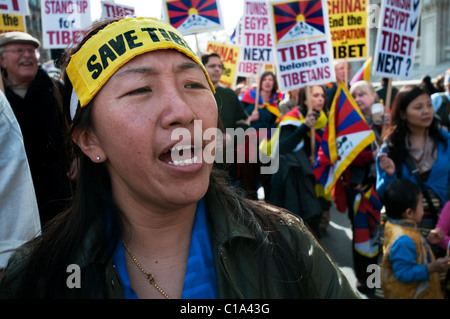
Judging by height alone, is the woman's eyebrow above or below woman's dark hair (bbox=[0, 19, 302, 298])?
above

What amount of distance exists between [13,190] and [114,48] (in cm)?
104

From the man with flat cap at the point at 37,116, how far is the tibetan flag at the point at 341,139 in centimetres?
266

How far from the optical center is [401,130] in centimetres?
395

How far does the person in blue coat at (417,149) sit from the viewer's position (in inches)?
145

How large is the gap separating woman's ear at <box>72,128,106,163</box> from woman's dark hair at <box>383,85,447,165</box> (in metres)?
3.11

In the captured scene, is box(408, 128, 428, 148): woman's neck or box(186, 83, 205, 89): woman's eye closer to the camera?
box(186, 83, 205, 89): woman's eye

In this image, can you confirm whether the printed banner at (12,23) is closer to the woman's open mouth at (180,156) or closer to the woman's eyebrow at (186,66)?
the woman's eyebrow at (186,66)

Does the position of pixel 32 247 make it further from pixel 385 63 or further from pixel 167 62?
pixel 385 63

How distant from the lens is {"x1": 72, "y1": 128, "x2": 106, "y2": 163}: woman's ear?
146 cm

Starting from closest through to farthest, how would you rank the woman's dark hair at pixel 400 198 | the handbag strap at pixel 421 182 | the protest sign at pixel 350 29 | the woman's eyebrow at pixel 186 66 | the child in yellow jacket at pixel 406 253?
the woman's eyebrow at pixel 186 66 → the child in yellow jacket at pixel 406 253 → the woman's dark hair at pixel 400 198 → the handbag strap at pixel 421 182 → the protest sign at pixel 350 29

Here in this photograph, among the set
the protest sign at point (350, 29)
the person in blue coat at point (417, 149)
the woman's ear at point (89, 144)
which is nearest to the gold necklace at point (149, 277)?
the woman's ear at point (89, 144)

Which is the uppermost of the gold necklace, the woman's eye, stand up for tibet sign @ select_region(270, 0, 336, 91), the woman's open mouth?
stand up for tibet sign @ select_region(270, 0, 336, 91)

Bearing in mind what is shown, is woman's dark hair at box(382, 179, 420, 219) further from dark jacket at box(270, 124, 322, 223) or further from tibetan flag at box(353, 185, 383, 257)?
dark jacket at box(270, 124, 322, 223)

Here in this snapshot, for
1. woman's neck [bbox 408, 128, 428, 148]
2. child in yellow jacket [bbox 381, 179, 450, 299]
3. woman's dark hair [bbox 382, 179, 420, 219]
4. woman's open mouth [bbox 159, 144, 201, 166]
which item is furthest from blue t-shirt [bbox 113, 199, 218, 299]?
woman's neck [bbox 408, 128, 428, 148]
